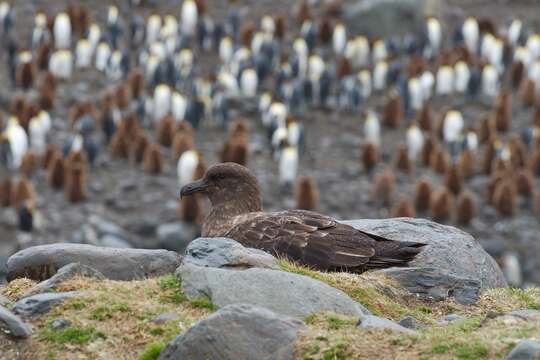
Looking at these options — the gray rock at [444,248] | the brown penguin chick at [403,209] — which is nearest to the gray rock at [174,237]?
the brown penguin chick at [403,209]

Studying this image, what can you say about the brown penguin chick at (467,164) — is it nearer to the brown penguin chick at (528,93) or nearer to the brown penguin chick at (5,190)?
the brown penguin chick at (528,93)

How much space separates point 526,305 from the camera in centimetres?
893

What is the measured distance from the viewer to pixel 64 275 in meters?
8.26

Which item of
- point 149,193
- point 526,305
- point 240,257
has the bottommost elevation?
point 149,193

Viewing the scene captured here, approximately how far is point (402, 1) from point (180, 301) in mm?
35456

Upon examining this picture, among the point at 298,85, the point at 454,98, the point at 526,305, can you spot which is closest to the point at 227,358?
the point at 526,305

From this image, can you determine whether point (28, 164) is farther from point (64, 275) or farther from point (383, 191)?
point (64, 275)

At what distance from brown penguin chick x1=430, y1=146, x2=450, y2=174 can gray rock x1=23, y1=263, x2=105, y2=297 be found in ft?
78.3

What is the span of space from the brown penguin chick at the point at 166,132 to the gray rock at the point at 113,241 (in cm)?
720

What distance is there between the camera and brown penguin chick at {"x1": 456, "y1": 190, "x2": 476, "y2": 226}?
28281mm

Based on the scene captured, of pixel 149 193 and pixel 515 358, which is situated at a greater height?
pixel 515 358

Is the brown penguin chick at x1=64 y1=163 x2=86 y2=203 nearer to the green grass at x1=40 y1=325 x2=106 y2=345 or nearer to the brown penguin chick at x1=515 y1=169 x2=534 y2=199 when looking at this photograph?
the brown penguin chick at x1=515 y1=169 x2=534 y2=199

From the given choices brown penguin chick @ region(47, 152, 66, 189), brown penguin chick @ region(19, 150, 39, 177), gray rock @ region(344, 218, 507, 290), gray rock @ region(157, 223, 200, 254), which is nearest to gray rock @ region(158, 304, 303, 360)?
gray rock @ region(344, 218, 507, 290)

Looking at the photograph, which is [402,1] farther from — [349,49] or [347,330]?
[347,330]
